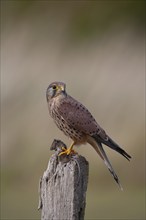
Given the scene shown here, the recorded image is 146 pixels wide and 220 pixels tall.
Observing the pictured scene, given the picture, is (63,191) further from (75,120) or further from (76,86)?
(76,86)

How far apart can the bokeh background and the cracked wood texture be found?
5755 millimetres

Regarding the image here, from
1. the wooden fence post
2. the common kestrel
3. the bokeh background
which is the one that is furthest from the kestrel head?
the bokeh background

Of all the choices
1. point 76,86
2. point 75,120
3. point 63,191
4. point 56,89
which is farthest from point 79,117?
point 76,86

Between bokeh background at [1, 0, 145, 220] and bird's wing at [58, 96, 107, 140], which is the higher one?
bokeh background at [1, 0, 145, 220]

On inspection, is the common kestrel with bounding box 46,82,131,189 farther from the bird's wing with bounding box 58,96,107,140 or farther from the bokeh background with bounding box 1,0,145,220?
the bokeh background with bounding box 1,0,145,220

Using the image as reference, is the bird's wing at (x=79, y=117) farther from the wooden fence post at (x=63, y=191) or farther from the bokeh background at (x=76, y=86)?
the bokeh background at (x=76, y=86)

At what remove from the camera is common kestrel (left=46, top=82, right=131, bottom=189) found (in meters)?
6.44

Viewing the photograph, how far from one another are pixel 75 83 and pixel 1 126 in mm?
1228

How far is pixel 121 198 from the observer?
12609 millimetres

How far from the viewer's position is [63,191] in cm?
532

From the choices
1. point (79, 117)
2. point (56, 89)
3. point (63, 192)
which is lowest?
point (63, 192)

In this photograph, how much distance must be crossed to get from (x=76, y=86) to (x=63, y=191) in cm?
936

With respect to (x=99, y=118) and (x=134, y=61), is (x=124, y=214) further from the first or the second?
(x=134, y=61)

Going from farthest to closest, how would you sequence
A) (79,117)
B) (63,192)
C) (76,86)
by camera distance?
(76,86) < (79,117) < (63,192)
